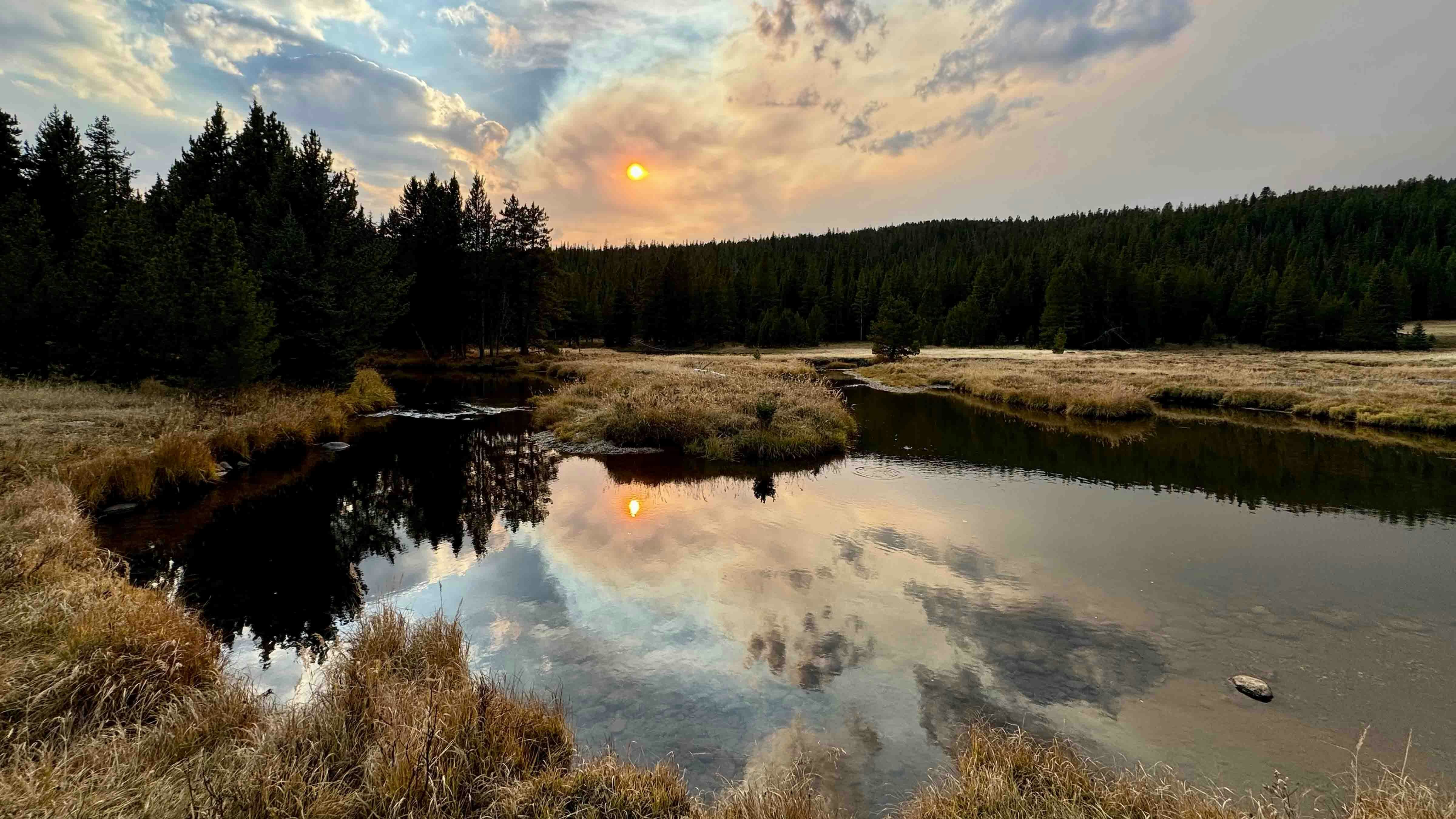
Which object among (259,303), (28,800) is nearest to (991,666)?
(28,800)

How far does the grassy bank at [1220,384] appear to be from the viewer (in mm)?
29938

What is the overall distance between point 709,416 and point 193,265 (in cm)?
1841

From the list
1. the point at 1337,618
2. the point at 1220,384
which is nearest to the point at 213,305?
the point at 1337,618

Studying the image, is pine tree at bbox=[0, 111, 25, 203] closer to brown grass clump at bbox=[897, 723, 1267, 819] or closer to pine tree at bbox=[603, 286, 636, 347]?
brown grass clump at bbox=[897, 723, 1267, 819]

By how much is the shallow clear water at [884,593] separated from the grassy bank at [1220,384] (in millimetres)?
11388

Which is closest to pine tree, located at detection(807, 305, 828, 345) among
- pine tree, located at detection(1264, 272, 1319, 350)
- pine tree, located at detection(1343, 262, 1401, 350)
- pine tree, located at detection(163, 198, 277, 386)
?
pine tree, located at detection(1264, 272, 1319, 350)

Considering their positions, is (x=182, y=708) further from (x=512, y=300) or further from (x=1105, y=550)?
(x=512, y=300)

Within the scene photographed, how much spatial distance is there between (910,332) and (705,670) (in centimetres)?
6222

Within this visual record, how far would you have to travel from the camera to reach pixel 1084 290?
291 feet

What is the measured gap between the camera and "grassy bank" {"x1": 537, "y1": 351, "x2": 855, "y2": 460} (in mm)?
22062

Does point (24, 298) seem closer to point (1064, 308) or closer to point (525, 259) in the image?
point (525, 259)

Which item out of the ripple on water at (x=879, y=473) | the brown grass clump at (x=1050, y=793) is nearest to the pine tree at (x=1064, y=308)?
the ripple on water at (x=879, y=473)

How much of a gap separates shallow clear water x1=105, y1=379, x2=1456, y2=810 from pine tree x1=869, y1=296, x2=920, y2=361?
44701 millimetres

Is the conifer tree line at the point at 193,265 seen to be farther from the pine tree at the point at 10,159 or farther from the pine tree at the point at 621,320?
the pine tree at the point at 621,320
